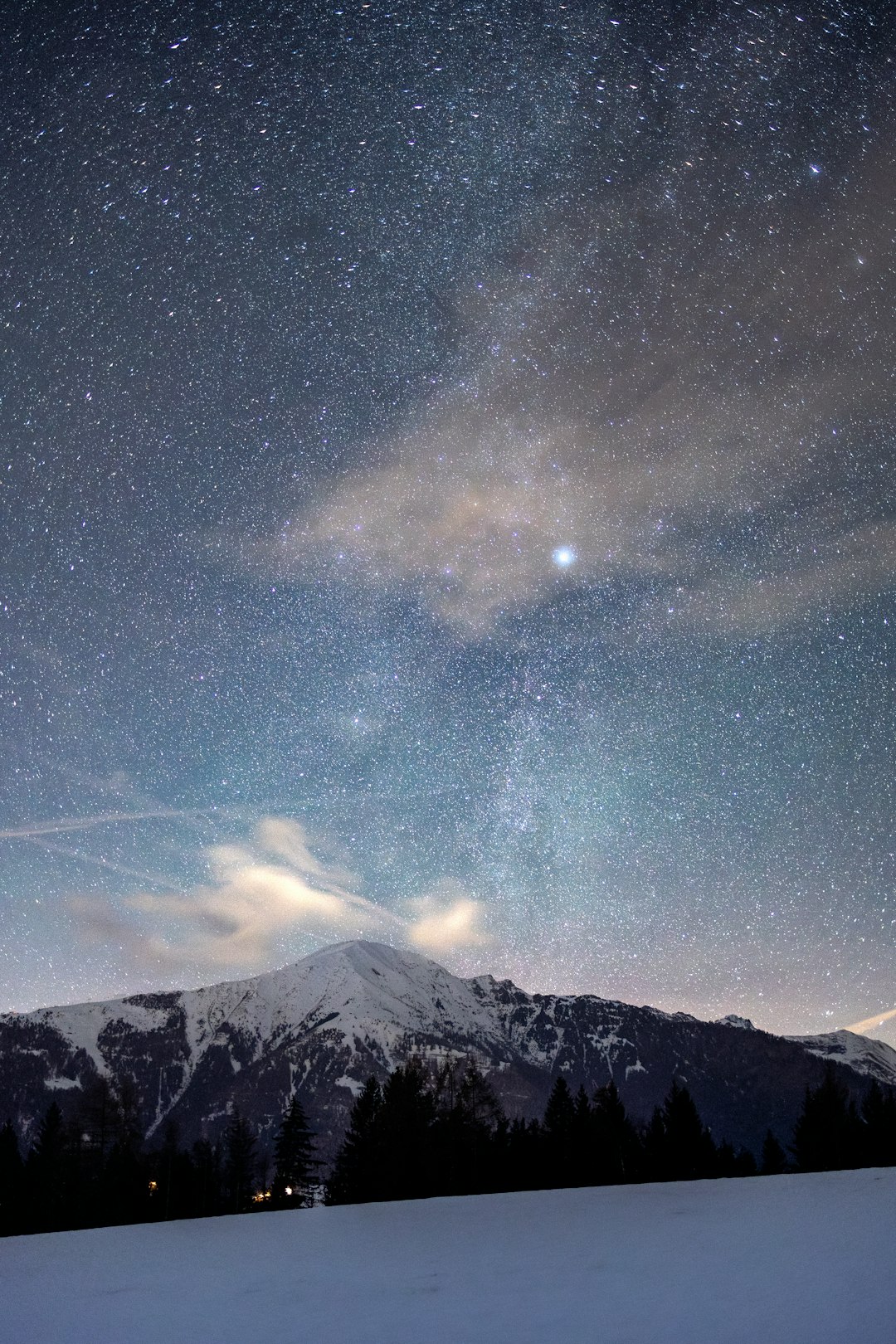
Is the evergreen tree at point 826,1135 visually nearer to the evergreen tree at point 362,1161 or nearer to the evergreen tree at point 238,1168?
the evergreen tree at point 362,1161

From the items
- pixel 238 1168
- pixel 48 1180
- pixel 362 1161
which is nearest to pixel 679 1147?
pixel 362 1161

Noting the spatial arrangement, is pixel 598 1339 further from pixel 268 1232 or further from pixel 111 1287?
pixel 268 1232

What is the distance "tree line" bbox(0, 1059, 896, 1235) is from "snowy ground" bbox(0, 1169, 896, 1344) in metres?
29.5

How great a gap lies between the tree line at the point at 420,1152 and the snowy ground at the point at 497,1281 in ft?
96.7

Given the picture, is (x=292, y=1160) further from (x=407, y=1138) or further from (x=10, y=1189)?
(x=407, y=1138)

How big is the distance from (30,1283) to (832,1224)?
29.4 ft

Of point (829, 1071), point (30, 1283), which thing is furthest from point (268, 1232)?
point (829, 1071)

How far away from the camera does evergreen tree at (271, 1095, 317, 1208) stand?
2004 inches

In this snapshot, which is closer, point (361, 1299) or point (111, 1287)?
point (361, 1299)

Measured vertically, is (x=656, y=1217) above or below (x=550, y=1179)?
above

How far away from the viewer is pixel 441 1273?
8.57 meters

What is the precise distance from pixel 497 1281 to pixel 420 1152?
3559 centimetres

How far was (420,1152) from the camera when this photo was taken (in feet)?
130

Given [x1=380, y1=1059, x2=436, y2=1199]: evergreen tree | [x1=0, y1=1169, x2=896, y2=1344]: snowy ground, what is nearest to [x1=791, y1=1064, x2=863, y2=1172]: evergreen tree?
[x1=380, y1=1059, x2=436, y2=1199]: evergreen tree
